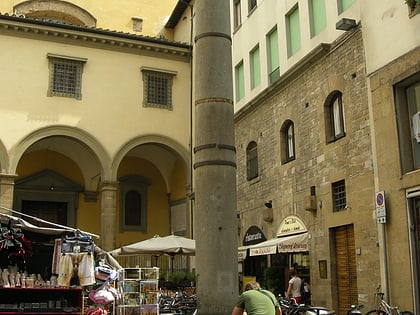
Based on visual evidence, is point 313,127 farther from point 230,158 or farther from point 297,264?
point 230,158

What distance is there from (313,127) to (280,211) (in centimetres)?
296

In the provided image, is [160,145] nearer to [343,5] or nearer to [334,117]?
[334,117]

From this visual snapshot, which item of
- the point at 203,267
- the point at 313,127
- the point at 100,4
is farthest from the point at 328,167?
the point at 100,4

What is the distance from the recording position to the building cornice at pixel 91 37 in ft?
70.5

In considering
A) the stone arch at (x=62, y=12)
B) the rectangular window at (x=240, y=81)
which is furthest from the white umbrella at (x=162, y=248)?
the stone arch at (x=62, y=12)

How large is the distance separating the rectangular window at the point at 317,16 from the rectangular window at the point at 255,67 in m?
3.74

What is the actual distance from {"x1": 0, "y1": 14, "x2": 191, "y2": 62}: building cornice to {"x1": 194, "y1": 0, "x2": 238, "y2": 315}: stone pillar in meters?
17.0

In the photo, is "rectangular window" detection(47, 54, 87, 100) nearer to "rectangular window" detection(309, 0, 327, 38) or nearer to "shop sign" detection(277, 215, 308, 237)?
"shop sign" detection(277, 215, 308, 237)

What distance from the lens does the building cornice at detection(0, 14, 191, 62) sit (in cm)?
2150

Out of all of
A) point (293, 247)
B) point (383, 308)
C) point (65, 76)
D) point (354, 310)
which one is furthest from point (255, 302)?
point (65, 76)

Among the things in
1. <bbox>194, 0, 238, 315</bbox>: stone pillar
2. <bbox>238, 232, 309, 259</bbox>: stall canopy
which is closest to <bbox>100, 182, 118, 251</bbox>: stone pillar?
<bbox>238, 232, 309, 259</bbox>: stall canopy

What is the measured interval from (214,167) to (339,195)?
834cm

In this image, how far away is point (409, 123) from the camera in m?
11.1

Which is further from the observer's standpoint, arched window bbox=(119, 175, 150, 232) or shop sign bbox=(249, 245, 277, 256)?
arched window bbox=(119, 175, 150, 232)
